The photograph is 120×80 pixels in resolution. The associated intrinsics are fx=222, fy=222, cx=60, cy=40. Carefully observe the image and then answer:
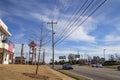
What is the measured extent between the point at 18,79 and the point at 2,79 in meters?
1.67

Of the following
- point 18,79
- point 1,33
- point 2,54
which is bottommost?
point 18,79

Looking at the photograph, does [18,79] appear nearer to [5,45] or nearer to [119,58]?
[5,45]

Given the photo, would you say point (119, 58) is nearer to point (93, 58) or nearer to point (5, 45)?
point (93, 58)

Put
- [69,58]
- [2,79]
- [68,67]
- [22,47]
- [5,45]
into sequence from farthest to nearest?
1. [69,58]
2. [22,47]
3. [68,67]
4. [5,45]
5. [2,79]

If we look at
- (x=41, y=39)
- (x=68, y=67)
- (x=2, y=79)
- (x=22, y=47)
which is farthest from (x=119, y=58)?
(x=2, y=79)

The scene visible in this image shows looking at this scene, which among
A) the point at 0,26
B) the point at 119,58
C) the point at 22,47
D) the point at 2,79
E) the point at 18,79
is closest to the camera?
the point at 2,79

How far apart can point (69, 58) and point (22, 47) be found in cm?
10619

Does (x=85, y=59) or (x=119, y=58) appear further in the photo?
(x=85, y=59)

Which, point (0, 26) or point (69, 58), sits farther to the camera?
point (69, 58)

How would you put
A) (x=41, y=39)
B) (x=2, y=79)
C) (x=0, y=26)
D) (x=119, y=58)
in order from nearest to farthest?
(x=2, y=79), (x=41, y=39), (x=0, y=26), (x=119, y=58)

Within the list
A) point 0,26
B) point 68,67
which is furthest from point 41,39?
point 68,67

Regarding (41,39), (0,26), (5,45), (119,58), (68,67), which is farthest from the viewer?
(119,58)

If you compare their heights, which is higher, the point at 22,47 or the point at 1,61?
the point at 22,47

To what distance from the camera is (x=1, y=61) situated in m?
47.4
